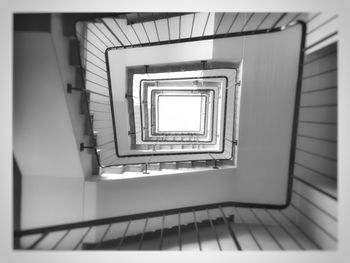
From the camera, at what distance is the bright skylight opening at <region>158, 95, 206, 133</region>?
1.42 meters

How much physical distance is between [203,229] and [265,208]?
36 cm

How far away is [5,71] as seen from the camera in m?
1.22

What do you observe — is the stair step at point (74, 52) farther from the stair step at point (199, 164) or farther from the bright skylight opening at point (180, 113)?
the stair step at point (199, 164)

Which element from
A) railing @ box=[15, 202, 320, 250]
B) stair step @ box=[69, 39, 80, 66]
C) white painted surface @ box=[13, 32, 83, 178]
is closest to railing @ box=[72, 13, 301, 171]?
stair step @ box=[69, 39, 80, 66]

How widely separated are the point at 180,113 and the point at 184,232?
65 cm

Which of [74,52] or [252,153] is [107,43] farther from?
[252,153]

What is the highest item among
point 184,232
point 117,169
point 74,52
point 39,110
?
point 74,52

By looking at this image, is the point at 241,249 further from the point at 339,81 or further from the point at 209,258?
the point at 339,81

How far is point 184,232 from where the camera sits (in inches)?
51.8

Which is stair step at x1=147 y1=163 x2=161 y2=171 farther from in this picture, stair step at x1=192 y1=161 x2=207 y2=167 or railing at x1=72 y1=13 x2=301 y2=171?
stair step at x1=192 y1=161 x2=207 y2=167

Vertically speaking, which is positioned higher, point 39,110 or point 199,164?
point 39,110

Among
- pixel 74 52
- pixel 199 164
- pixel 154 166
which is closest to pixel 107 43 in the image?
pixel 74 52

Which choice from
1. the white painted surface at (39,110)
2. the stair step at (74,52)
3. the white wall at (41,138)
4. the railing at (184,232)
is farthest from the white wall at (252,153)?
the stair step at (74,52)

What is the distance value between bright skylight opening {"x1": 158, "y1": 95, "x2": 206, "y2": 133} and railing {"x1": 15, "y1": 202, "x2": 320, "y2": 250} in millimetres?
457
